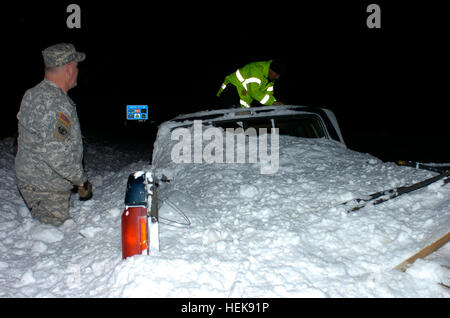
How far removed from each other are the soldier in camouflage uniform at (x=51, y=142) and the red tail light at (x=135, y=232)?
1275 mm

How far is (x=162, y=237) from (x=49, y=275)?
759 millimetres

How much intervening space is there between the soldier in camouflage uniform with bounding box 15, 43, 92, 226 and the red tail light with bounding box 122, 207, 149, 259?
1275 millimetres

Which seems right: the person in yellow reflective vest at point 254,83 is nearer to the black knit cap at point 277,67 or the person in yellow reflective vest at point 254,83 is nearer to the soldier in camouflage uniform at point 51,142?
the black knit cap at point 277,67

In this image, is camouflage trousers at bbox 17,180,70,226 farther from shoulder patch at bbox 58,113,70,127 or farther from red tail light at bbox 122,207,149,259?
red tail light at bbox 122,207,149,259

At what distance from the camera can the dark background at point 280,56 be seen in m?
18.1

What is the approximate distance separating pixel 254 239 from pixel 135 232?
2.56 ft

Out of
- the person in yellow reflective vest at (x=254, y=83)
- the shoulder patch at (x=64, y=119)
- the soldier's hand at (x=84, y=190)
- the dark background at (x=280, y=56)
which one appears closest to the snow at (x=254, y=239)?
the soldier's hand at (x=84, y=190)

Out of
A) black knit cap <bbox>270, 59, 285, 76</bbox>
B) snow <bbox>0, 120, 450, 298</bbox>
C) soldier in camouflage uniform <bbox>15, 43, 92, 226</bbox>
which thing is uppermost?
black knit cap <bbox>270, 59, 285, 76</bbox>

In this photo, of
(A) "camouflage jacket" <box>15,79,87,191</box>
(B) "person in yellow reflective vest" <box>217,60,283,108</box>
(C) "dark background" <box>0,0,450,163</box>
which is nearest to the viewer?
(A) "camouflage jacket" <box>15,79,87,191</box>

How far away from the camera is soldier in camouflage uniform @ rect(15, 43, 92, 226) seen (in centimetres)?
255

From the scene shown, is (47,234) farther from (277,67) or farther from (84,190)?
(277,67)

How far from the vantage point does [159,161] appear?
3352 millimetres

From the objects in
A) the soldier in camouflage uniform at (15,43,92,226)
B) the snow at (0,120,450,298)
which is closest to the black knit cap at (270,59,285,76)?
the snow at (0,120,450,298)
